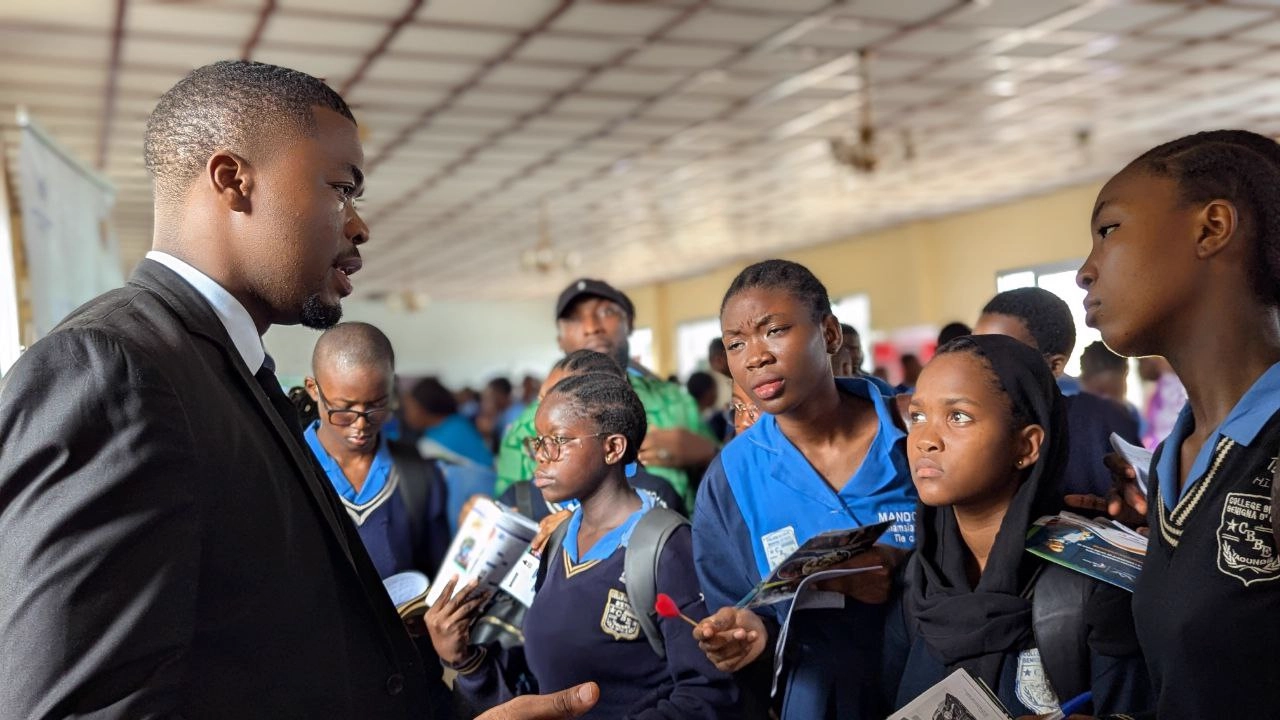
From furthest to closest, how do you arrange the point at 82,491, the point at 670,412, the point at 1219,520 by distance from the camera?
1. the point at 670,412
2. the point at 1219,520
3. the point at 82,491

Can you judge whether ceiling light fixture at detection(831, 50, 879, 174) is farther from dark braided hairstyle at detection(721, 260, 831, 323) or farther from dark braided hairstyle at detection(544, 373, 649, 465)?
dark braided hairstyle at detection(544, 373, 649, 465)

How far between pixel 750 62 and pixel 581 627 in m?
5.62

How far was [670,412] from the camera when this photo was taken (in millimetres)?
3525

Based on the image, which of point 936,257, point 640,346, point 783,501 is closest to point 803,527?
point 783,501

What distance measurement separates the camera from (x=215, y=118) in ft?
4.16

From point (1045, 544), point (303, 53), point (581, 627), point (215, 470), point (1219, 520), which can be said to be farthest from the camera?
point (303, 53)

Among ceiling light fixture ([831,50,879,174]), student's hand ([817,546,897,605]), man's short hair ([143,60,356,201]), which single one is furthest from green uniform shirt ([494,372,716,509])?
ceiling light fixture ([831,50,879,174])

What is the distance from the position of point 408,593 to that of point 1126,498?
5.12 feet

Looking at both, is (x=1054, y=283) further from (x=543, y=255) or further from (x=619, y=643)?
(x=543, y=255)

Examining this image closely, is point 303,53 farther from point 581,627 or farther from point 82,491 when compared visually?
point 82,491

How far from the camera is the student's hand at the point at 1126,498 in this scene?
74.3 inches

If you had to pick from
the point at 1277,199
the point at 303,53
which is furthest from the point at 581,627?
the point at 303,53

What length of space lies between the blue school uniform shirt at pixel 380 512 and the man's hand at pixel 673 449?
2.64 feet

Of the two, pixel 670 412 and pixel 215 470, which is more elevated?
pixel 215 470
